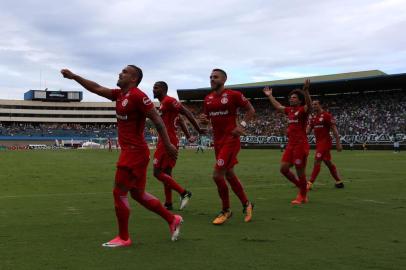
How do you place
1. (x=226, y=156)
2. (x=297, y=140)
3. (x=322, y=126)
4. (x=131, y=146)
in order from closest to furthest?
(x=131, y=146), (x=226, y=156), (x=297, y=140), (x=322, y=126)

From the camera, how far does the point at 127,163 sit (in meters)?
5.60

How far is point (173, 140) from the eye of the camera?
29.3 feet

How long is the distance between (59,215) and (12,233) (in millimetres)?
1549

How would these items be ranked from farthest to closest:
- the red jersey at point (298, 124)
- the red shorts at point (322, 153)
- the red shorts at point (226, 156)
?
the red shorts at point (322, 153) → the red jersey at point (298, 124) → the red shorts at point (226, 156)

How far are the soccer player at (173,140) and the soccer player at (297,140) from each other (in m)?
1.90

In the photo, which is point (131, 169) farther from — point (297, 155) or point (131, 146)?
point (297, 155)

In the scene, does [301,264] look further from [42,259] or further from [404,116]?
[404,116]

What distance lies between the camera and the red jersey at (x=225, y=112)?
24.2ft

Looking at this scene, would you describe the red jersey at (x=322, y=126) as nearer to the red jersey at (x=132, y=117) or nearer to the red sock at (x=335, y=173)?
the red sock at (x=335, y=173)

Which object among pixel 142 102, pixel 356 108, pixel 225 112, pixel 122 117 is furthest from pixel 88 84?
pixel 356 108

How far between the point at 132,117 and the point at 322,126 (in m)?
7.56

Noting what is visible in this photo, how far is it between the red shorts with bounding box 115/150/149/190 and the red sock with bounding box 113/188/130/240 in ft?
0.40

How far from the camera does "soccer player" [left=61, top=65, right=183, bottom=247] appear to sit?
5562 mm

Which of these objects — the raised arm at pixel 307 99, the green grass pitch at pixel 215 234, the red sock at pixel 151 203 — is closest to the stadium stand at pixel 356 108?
the raised arm at pixel 307 99
